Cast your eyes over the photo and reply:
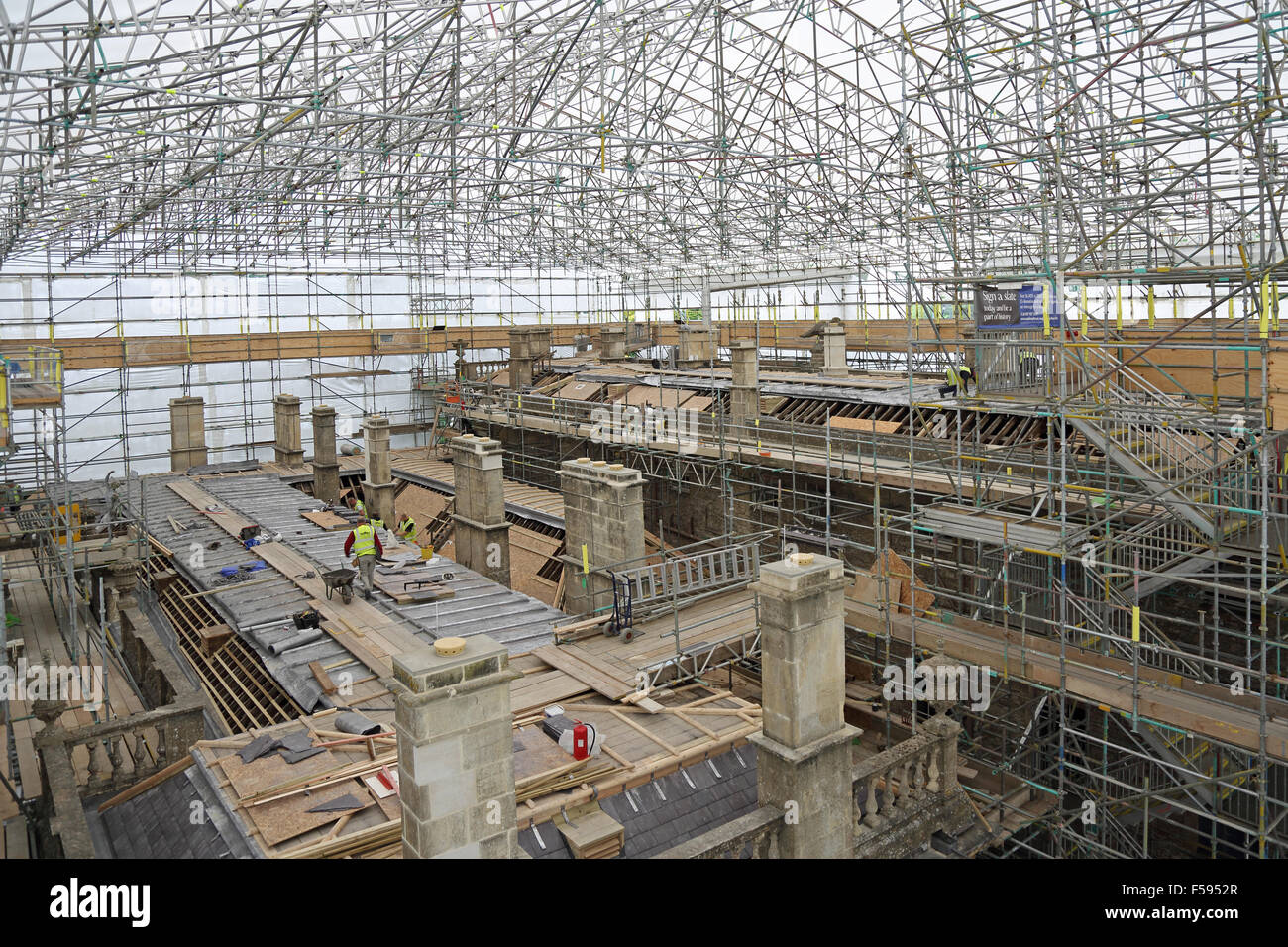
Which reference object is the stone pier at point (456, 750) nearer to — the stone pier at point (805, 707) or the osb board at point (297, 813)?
the osb board at point (297, 813)

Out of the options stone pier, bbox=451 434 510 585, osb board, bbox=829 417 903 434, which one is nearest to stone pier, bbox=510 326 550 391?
stone pier, bbox=451 434 510 585

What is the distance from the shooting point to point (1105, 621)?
11.9 m

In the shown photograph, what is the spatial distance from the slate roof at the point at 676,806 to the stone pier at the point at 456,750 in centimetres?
141

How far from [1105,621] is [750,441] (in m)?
9.32

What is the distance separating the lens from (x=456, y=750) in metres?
7.29

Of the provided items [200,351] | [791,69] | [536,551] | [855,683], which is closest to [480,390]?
[200,351]

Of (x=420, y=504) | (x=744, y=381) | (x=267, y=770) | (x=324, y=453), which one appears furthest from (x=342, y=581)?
(x=420, y=504)

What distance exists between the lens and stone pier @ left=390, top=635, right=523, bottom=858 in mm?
7121

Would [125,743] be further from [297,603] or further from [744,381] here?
[744,381]

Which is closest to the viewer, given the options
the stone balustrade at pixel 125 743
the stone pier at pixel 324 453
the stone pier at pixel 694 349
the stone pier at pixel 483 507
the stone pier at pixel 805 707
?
the stone pier at pixel 805 707

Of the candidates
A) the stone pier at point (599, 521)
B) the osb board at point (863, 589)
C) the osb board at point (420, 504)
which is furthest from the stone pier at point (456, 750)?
the osb board at point (420, 504)

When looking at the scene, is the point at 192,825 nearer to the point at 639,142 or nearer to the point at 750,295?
the point at 639,142

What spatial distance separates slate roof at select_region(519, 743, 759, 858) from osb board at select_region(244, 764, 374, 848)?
1.68m

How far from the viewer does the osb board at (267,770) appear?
9.45 m
